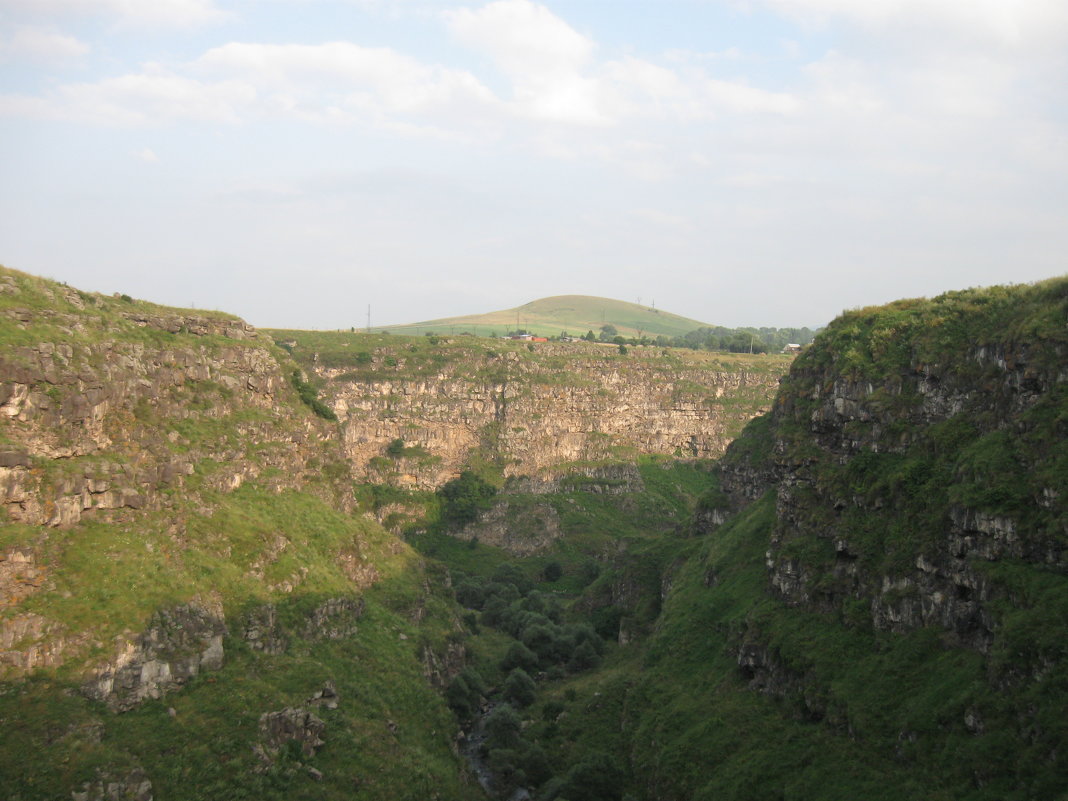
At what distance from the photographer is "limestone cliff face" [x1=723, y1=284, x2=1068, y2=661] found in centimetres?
4650

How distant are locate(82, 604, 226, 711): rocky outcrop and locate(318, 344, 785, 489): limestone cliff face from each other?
270 ft

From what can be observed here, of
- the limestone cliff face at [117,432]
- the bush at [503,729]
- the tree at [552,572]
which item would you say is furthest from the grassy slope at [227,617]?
the tree at [552,572]

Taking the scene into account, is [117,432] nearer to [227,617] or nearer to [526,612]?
[227,617]

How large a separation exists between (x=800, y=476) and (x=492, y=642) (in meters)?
45.2

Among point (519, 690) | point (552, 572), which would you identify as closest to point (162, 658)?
point (519, 690)

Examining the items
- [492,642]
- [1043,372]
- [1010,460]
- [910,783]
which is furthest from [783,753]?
[492,642]

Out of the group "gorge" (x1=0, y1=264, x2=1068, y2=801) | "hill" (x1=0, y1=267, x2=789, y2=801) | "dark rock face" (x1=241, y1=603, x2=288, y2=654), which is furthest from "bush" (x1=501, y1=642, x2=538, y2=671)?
"dark rock face" (x1=241, y1=603, x2=288, y2=654)

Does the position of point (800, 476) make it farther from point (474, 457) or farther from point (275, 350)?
point (474, 457)

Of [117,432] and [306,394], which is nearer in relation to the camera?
[117,432]

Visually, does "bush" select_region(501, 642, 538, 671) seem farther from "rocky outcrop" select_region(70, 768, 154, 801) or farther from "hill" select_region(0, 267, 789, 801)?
"rocky outcrop" select_region(70, 768, 154, 801)

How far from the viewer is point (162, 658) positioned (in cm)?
5484

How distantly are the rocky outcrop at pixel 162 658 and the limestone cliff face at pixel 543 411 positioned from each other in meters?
82.3

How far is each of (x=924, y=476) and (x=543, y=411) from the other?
10615 centimetres

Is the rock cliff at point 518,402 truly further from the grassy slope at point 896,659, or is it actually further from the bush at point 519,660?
the grassy slope at point 896,659
